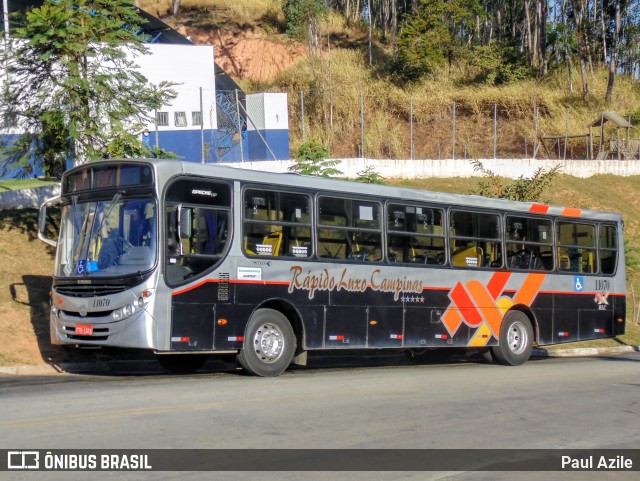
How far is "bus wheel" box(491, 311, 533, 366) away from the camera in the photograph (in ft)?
60.6

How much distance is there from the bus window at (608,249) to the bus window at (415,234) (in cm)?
547

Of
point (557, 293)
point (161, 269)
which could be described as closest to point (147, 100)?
point (161, 269)

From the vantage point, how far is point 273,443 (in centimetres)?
866

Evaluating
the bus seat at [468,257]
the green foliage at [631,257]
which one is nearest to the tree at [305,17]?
the green foliage at [631,257]

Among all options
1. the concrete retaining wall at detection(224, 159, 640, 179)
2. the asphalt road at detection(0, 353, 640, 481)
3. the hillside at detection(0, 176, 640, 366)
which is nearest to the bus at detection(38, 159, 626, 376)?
the asphalt road at detection(0, 353, 640, 481)

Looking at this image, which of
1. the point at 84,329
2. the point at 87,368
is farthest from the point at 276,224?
the point at 87,368

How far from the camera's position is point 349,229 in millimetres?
15531

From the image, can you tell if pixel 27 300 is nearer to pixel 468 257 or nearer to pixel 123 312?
pixel 123 312

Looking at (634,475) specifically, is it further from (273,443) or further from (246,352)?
(246,352)

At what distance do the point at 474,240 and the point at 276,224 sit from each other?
519cm

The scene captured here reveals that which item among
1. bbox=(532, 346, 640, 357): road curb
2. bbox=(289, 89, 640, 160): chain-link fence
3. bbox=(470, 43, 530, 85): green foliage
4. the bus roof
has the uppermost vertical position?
bbox=(470, 43, 530, 85): green foliage

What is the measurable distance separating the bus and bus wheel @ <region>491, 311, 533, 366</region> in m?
0.03

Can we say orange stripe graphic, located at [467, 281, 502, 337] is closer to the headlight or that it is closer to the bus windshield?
the bus windshield

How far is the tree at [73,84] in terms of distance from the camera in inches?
734
